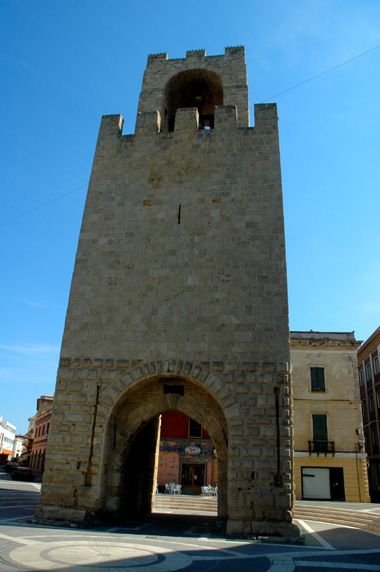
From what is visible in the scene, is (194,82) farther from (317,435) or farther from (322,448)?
(322,448)

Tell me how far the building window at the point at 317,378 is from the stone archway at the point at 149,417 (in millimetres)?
15065

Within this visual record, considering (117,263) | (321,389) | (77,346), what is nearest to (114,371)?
(77,346)

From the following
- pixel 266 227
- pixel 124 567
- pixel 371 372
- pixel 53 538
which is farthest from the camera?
pixel 371 372

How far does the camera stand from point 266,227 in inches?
463

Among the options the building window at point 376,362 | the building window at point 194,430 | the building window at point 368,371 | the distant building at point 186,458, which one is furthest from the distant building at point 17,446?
the building window at point 376,362

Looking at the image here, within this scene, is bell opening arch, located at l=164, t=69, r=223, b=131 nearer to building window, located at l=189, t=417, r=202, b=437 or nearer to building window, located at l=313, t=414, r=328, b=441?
building window, located at l=313, t=414, r=328, b=441

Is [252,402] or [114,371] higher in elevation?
[114,371]

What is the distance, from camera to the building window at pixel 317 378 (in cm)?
2477

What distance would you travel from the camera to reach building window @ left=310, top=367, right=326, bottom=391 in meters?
24.8

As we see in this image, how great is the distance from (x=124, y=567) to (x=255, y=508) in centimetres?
440

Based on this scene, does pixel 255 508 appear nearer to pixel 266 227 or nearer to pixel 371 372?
pixel 266 227

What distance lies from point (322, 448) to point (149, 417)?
15.8 meters

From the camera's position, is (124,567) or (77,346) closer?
(124,567)

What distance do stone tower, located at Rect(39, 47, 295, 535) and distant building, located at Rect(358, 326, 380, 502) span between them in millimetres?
21460
